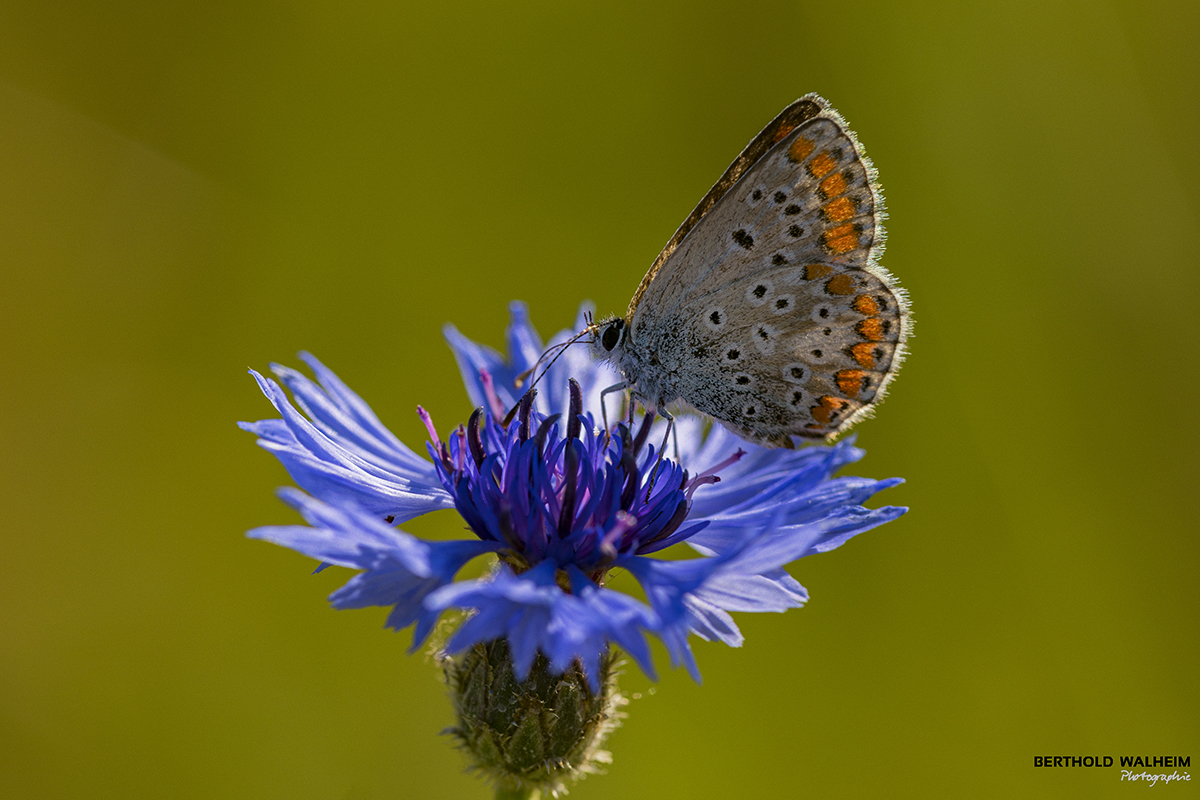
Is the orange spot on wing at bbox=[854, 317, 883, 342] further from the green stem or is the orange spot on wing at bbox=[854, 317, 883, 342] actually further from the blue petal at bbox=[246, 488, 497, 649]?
the green stem

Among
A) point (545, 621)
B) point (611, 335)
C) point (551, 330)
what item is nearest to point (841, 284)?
point (611, 335)

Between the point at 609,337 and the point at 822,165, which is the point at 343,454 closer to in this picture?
the point at 609,337

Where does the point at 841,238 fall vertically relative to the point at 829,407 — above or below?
above

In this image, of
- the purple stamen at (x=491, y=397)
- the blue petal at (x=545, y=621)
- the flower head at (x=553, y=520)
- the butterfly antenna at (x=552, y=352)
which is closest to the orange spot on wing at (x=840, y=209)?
the flower head at (x=553, y=520)

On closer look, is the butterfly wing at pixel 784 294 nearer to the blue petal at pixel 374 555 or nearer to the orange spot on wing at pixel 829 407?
the orange spot on wing at pixel 829 407

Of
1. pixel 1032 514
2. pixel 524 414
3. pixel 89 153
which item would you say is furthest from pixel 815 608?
pixel 89 153

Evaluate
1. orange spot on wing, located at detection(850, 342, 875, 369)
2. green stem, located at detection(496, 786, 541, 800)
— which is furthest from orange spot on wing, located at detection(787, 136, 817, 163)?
green stem, located at detection(496, 786, 541, 800)

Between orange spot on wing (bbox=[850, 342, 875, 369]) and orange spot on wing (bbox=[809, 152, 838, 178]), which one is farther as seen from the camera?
orange spot on wing (bbox=[850, 342, 875, 369])
